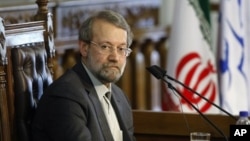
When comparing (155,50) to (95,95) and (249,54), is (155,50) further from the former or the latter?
(95,95)

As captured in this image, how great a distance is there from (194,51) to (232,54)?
275 millimetres

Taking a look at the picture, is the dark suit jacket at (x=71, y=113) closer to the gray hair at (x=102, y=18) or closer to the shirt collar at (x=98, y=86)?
the shirt collar at (x=98, y=86)

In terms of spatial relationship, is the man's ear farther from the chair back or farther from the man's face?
the chair back

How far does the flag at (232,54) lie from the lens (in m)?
4.71

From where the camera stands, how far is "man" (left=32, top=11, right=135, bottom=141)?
2584mm

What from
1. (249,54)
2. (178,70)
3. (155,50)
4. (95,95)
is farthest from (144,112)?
(155,50)

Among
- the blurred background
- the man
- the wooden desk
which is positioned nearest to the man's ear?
the man

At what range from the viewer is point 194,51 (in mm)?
4848

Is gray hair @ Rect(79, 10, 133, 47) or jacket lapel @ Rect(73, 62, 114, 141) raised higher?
gray hair @ Rect(79, 10, 133, 47)

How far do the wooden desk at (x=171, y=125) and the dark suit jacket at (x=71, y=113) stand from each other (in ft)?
1.97

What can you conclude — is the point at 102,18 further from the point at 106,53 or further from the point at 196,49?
the point at 196,49

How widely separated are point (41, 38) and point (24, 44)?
0.17 meters

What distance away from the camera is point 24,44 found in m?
2.89

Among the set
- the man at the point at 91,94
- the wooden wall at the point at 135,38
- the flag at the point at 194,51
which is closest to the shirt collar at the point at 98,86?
the man at the point at 91,94
